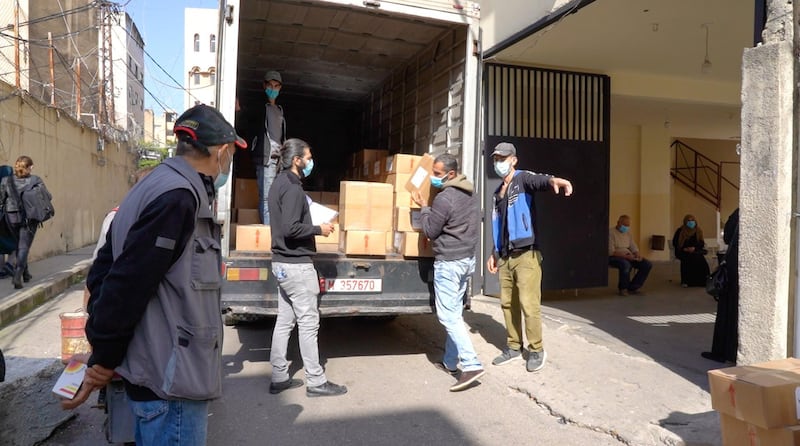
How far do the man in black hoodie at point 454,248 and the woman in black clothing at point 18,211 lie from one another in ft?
20.4

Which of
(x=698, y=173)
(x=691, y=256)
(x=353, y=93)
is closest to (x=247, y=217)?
(x=353, y=93)

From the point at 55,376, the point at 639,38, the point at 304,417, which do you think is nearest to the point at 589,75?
the point at 639,38

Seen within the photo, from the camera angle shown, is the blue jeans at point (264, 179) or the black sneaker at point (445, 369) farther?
the blue jeans at point (264, 179)

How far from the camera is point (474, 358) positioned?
15.1 ft

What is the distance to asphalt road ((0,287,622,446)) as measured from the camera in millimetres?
3758

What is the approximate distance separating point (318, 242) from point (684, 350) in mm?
3605

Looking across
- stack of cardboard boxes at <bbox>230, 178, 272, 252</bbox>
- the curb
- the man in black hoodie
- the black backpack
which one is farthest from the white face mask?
the black backpack

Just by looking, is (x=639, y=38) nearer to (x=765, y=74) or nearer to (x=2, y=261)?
→ (x=765, y=74)

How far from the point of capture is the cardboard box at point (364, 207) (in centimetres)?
497

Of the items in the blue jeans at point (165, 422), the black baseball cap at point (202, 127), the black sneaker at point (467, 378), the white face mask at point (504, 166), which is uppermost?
the white face mask at point (504, 166)

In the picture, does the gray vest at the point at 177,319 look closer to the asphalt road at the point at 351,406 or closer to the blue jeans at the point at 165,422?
the blue jeans at the point at 165,422

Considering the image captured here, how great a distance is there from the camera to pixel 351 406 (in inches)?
169

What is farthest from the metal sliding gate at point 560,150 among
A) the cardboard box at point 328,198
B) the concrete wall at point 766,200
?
the concrete wall at point 766,200

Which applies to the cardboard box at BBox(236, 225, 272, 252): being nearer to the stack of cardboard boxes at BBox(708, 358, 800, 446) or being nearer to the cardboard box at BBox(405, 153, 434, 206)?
the cardboard box at BBox(405, 153, 434, 206)
